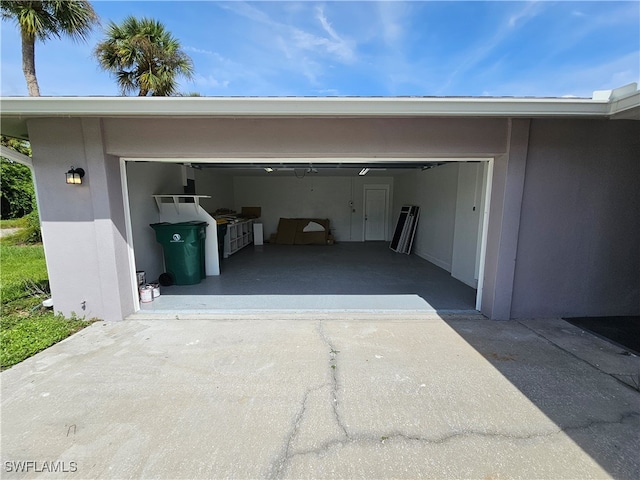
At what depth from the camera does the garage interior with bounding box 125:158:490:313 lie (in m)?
4.36

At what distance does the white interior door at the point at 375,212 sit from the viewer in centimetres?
1028

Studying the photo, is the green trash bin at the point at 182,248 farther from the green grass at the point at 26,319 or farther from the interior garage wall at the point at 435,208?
the interior garage wall at the point at 435,208

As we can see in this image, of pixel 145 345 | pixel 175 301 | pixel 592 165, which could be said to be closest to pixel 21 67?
pixel 175 301

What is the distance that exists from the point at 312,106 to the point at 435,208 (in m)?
5.02

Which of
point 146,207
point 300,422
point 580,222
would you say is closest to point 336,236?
point 146,207

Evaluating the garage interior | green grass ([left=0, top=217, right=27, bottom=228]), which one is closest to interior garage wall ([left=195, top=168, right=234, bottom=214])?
the garage interior

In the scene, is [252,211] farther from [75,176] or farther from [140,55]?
[75,176]

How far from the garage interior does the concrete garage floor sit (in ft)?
0.07

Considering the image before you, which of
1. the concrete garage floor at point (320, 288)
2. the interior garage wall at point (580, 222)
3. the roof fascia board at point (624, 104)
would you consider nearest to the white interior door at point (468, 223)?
the concrete garage floor at point (320, 288)

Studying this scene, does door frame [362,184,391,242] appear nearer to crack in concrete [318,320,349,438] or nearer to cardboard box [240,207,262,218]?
cardboard box [240,207,262,218]

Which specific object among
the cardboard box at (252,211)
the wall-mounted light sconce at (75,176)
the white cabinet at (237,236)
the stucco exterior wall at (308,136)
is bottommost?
the white cabinet at (237,236)

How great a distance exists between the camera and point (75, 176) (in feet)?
10.7

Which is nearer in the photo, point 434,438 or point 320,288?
point 434,438

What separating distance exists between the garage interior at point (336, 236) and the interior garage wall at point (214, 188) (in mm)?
36
